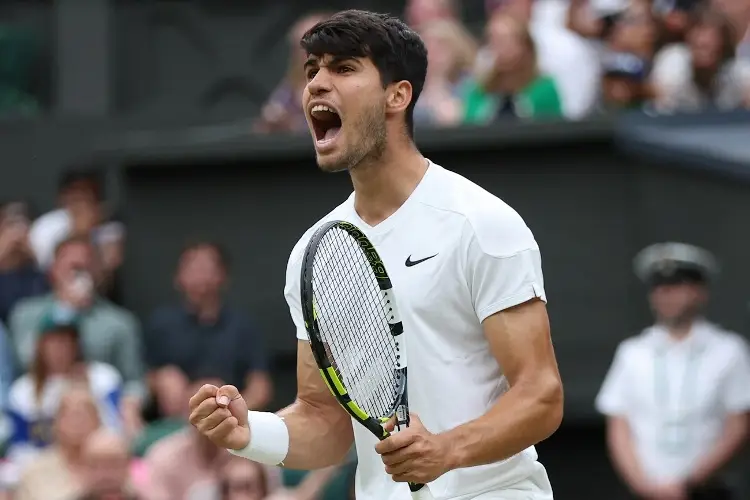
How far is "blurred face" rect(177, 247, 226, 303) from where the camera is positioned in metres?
9.40

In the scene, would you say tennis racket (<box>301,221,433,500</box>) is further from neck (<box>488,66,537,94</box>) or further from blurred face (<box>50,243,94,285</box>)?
blurred face (<box>50,243,94,285</box>)

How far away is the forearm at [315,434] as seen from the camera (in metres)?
4.66

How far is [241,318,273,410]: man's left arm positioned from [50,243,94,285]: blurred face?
1.06 metres

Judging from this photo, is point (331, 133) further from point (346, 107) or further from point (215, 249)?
point (215, 249)

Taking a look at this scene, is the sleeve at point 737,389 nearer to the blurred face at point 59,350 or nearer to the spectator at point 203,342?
the spectator at point 203,342

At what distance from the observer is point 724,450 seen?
7961 millimetres

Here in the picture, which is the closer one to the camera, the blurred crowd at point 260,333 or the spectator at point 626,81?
the blurred crowd at point 260,333

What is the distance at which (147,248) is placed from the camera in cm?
1059

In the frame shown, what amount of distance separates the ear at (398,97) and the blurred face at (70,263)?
5.43 meters

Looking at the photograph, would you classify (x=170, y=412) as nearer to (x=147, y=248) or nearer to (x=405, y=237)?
(x=147, y=248)

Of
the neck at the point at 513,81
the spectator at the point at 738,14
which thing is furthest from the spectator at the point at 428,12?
the spectator at the point at 738,14

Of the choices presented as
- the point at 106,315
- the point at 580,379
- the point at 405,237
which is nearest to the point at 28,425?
the point at 106,315

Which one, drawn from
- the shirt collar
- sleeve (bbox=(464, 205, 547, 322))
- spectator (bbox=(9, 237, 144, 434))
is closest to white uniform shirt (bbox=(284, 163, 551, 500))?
sleeve (bbox=(464, 205, 547, 322))

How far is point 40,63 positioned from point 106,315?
3736 mm
